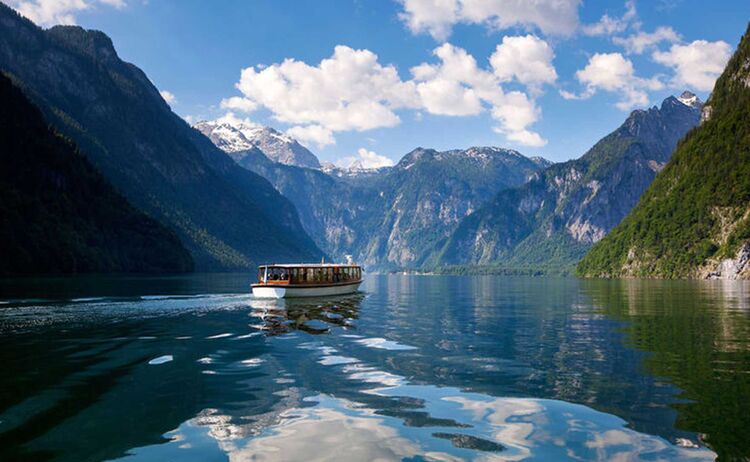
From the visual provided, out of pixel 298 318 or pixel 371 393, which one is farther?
pixel 298 318

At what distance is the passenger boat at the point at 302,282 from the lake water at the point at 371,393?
31.9 m

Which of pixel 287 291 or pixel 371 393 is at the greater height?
pixel 287 291

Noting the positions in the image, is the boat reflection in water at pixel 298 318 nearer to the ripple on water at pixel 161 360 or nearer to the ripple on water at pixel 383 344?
the ripple on water at pixel 383 344

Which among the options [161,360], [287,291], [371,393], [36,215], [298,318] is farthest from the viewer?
[36,215]

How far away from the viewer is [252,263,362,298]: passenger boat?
2815 inches

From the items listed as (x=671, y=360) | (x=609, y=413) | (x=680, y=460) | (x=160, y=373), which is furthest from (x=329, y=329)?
(x=680, y=460)

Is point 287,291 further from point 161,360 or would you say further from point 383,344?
point 161,360

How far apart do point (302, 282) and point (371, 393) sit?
57.9m

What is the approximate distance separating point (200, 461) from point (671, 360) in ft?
74.7

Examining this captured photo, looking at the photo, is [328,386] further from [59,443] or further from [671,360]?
[671,360]

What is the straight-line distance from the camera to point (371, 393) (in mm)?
19531

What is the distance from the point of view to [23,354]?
26859 mm

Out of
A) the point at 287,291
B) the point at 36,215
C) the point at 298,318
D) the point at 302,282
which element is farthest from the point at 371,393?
the point at 36,215

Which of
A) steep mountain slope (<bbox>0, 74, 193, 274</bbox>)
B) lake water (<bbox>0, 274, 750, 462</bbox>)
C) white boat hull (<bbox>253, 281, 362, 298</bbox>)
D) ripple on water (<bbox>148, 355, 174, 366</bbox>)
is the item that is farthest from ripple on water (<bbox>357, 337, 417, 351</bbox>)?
steep mountain slope (<bbox>0, 74, 193, 274</bbox>)
